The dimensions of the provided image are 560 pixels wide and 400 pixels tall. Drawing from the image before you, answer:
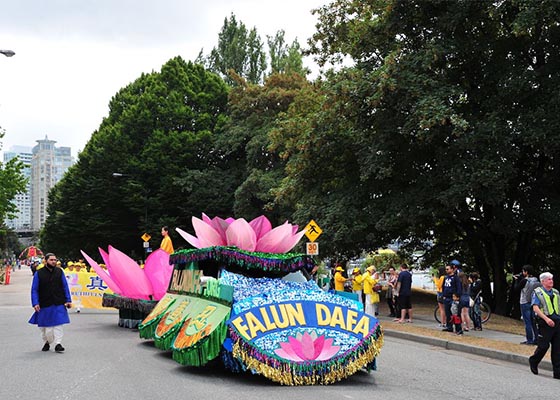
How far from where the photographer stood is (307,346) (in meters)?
8.59

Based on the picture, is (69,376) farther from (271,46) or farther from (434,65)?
(271,46)

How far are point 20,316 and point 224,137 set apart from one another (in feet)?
84.2

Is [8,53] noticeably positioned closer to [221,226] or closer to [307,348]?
[221,226]

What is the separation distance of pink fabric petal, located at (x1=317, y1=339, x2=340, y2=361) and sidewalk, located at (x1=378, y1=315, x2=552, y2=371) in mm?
5080

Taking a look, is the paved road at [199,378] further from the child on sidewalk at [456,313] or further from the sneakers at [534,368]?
the child on sidewalk at [456,313]

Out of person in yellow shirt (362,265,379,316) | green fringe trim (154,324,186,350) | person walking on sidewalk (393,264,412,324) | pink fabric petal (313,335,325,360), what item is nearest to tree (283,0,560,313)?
person in yellow shirt (362,265,379,316)

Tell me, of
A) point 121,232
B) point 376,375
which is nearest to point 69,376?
point 376,375

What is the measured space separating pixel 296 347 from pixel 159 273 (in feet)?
22.4

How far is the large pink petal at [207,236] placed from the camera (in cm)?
1094

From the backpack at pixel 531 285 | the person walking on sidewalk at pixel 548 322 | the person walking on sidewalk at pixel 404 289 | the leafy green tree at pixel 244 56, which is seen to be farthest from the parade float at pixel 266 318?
the leafy green tree at pixel 244 56

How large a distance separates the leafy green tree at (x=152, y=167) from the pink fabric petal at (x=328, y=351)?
3526 centimetres

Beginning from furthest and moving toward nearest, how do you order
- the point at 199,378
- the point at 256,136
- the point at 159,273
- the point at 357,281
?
the point at 256,136 < the point at 357,281 < the point at 159,273 < the point at 199,378

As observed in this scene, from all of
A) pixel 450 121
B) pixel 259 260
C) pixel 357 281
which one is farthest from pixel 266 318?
pixel 357 281

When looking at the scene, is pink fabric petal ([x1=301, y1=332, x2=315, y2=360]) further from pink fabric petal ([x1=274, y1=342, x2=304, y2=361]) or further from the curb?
the curb
